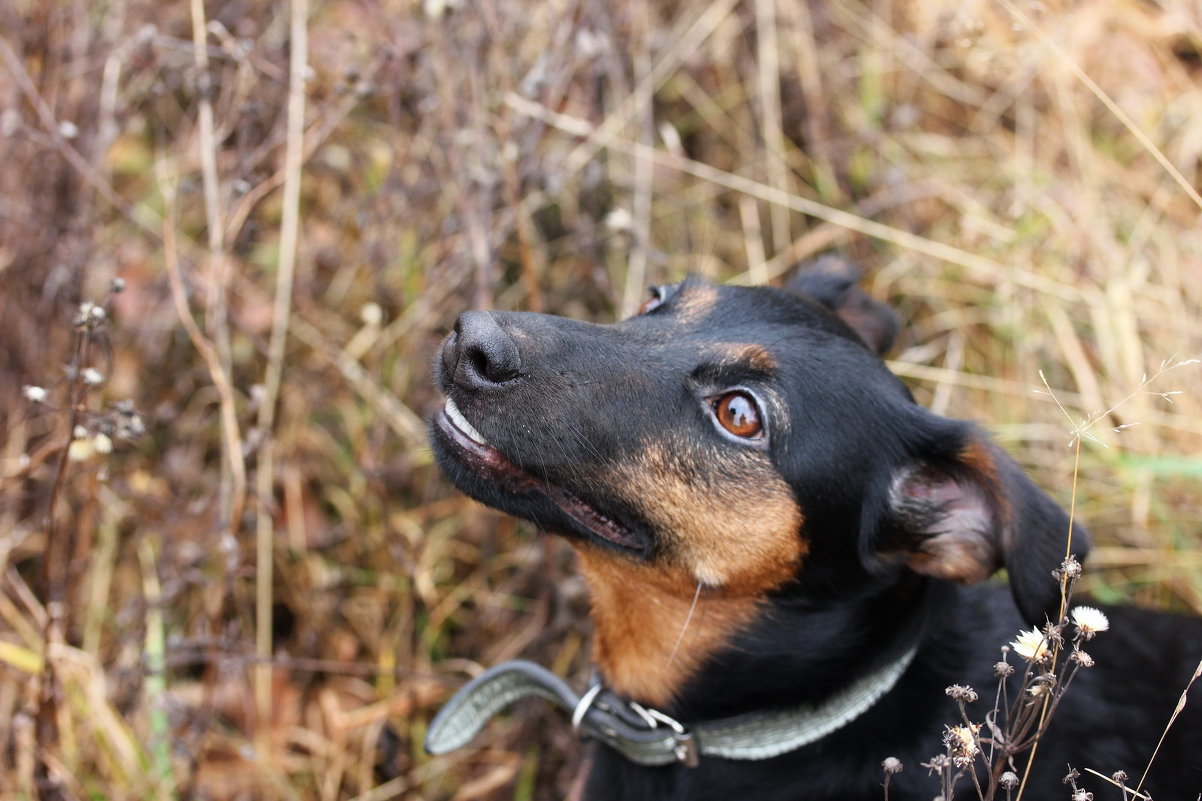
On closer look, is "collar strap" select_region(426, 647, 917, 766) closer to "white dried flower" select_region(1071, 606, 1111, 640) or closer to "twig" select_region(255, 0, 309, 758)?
"white dried flower" select_region(1071, 606, 1111, 640)

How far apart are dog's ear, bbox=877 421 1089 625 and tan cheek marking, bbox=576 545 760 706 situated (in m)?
0.47

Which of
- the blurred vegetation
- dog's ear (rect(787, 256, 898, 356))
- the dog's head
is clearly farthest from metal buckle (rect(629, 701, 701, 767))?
dog's ear (rect(787, 256, 898, 356))

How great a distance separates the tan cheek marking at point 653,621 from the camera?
9.86 ft

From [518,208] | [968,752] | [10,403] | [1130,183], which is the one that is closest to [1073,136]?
[1130,183]

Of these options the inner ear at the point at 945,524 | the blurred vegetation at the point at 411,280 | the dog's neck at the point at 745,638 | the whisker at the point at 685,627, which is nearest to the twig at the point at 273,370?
the blurred vegetation at the point at 411,280

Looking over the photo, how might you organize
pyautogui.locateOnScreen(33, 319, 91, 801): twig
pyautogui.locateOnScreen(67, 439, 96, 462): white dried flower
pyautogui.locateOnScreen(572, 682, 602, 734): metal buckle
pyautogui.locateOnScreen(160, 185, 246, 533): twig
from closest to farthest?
1. pyautogui.locateOnScreen(33, 319, 91, 801): twig
2. pyautogui.locateOnScreen(67, 439, 96, 462): white dried flower
3. pyautogui.locateOnScreen(572, 682, 602, 734): metal buckle
4. pyautogui.locateOnScreen(160, 185, 246, 533): twig

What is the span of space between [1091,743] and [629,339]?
63.8 inches

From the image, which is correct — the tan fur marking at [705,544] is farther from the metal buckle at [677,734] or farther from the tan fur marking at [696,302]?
the tan fur marking at [696,302]

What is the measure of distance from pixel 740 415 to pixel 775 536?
1.09 ft

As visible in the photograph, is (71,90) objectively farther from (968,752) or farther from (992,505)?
(968,752)

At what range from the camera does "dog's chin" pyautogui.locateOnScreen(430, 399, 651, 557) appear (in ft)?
9.39

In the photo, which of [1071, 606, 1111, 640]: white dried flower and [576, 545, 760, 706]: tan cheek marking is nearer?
[1071, 606, 1111, 640]: white dried flower

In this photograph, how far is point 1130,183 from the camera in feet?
18.4

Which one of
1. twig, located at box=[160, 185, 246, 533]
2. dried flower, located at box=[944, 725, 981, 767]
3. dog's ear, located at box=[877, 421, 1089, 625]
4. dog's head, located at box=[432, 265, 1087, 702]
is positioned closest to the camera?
dried flower, located at box=[944, 725, 981, 767]
